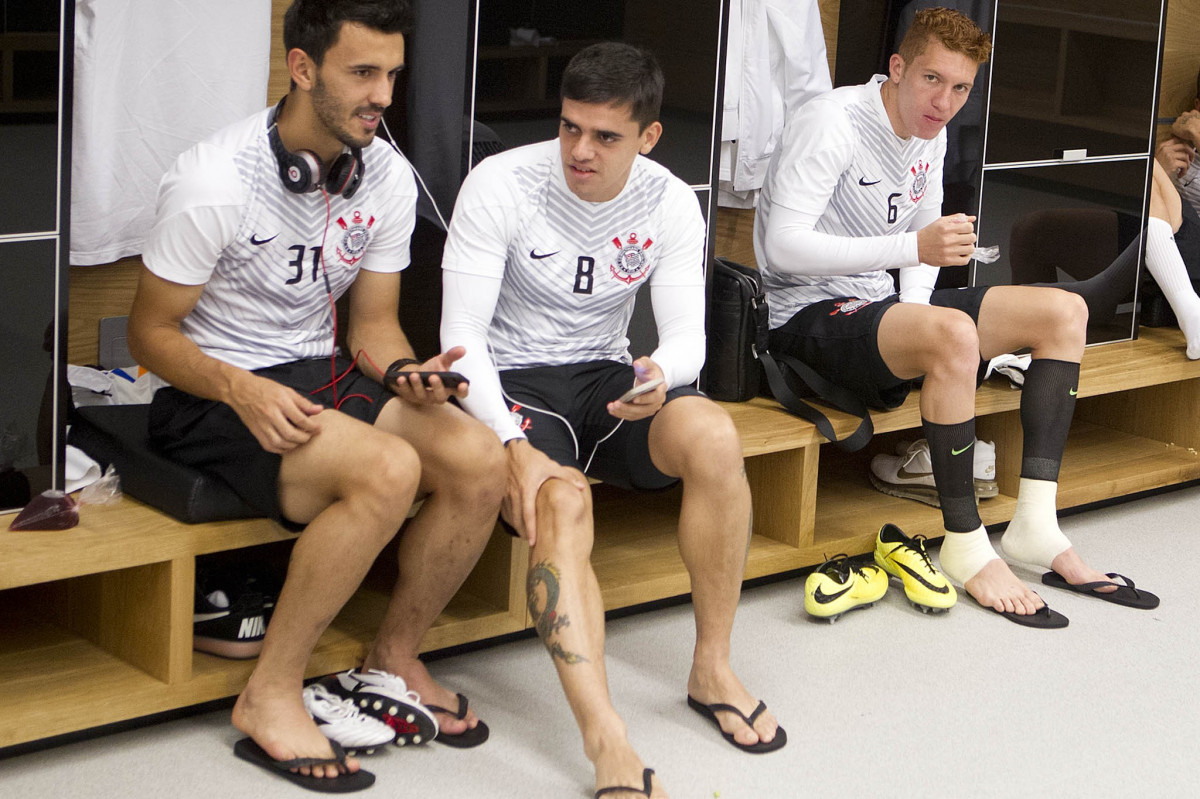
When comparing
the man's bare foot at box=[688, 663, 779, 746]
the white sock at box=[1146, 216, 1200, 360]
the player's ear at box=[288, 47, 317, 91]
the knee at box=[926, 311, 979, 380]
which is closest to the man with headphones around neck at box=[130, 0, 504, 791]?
the player's ear at box=[288, 47, 317, 91]

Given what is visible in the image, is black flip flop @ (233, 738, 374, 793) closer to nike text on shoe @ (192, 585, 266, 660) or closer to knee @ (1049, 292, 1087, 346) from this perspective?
nike text on shoe @ (192, 585, 266, 660)

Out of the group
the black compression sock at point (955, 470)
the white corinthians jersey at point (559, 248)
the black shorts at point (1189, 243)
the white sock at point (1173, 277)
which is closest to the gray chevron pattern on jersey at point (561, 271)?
the white corinthians jersey at point (559, 248)

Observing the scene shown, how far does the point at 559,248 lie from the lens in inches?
91.6

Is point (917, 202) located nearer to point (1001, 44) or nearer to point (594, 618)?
point (1001, 44)

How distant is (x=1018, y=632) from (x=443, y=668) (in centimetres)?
109

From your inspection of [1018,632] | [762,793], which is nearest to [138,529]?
[762,793]

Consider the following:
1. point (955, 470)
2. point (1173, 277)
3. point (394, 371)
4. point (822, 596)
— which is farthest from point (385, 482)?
point (1173, 277)

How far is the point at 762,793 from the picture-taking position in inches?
79.1

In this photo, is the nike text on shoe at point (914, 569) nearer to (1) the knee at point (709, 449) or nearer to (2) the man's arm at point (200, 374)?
(1) the knee at point (709, 449)

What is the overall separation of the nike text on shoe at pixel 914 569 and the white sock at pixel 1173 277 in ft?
3.85

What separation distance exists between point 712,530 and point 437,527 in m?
0.43

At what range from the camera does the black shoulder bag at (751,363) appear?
283 centimetres

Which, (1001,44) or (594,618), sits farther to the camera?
(1001,44)

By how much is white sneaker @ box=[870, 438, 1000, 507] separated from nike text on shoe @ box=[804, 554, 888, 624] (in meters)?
0.45
